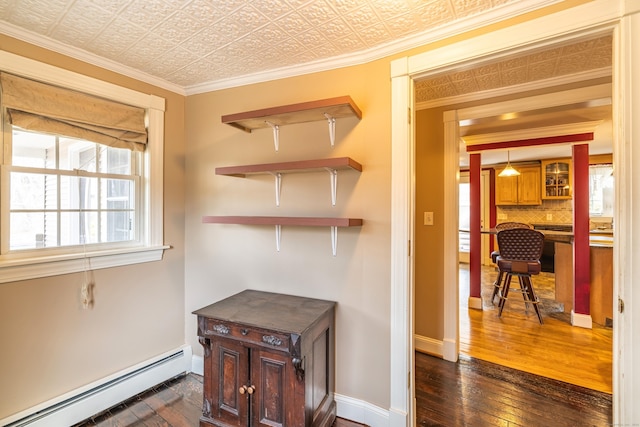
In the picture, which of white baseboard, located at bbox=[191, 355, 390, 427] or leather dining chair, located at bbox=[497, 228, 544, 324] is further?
leather dining chair, located at bbox=[497, 228, 544, 324]

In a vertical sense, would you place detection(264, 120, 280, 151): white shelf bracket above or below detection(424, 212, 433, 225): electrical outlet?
above

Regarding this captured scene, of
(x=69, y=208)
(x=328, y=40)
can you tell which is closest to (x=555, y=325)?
(x=328, y=40)

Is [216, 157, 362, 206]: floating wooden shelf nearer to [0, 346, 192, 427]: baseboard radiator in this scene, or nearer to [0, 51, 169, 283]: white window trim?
[0, 51, 169, 283]: white window trim

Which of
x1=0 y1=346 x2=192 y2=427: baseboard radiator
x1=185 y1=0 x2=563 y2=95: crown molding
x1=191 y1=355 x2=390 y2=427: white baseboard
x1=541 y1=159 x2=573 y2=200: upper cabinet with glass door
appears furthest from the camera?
x1=541 y1=159 x2=573 y2=200: upper cabinet with glass door

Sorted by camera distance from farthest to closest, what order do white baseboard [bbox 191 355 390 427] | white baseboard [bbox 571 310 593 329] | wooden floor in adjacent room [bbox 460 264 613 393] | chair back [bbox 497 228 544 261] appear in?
chair back [bbox 497 228 544 261]
white baseboard [bbox 571 310 593 329]
wooden floor in adjacent room [bbox 460 264 613 393]
white baseboard [bbox 191 355 390 427]

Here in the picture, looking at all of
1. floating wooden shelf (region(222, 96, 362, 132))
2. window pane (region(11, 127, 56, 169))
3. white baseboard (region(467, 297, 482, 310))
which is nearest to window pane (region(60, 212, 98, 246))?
window pane (region(11, 127, 56, 169))

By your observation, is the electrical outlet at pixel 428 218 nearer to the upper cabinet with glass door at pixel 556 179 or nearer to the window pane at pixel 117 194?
the window pane at pixel 117 194

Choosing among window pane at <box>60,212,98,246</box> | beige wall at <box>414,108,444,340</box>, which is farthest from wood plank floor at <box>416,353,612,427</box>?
window pane at <box>60,212,98,246</box>

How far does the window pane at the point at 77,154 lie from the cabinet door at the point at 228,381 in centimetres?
147

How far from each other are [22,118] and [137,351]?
1667 mm

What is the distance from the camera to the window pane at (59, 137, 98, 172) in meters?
1.79

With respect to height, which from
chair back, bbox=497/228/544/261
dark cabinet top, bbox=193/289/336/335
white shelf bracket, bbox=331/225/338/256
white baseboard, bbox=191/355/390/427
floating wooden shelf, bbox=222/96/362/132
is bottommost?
white baseboard, bbox=191/355/390/427

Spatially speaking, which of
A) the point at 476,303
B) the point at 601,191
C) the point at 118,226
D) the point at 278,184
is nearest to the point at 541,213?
the point at 601,191

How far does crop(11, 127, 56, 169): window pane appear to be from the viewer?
1613mm
